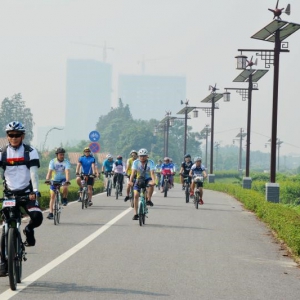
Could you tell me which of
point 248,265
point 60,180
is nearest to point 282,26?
point 60,180

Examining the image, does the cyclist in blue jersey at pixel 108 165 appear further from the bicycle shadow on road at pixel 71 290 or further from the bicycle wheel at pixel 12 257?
the bicycle wheel at pixel 12 257

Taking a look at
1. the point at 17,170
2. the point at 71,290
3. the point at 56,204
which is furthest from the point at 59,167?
the point at 71,290

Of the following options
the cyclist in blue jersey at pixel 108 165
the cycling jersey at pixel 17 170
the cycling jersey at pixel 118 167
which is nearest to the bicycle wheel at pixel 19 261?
the cycling jersey at pixel 17 170

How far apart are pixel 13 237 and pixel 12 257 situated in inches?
10.3

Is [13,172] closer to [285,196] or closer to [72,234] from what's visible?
[72,234]

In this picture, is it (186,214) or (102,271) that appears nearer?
(102,271)

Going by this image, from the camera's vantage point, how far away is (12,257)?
8.97 metres

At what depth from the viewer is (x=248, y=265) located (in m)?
12.1

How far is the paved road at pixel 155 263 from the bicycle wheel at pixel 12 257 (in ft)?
0.40

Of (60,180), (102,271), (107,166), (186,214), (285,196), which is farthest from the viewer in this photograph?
(285,196)

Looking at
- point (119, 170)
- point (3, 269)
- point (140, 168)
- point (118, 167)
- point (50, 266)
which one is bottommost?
point (50, 266)

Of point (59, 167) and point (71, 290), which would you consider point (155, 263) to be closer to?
point (71, 290)

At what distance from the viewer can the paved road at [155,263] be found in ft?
30.4

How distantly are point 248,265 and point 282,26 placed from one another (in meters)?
14.7
